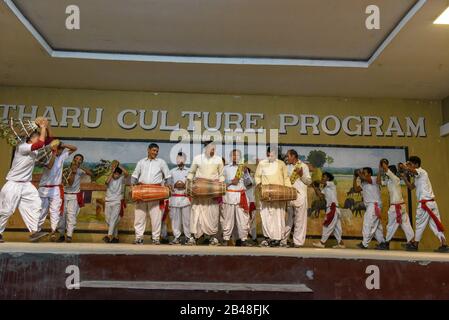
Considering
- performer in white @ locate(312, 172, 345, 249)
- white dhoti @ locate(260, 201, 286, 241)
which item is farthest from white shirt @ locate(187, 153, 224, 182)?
performer in white @ locate(312, 172, 345, 249)

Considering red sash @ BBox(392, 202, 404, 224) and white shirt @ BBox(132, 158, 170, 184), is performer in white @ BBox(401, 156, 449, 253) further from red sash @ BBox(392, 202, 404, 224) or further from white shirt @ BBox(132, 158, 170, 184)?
white shirt @ BBox(132, 158, 170, 184)

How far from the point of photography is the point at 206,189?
6.00 m

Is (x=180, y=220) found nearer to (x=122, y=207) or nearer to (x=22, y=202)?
(x=122, y=207)

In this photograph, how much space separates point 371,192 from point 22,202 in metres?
5.55

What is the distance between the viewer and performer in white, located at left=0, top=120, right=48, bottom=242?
17.3 ft

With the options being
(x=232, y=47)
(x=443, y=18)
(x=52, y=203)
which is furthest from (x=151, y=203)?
(x=443, y=18)

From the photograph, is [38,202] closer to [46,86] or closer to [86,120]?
[86,120]

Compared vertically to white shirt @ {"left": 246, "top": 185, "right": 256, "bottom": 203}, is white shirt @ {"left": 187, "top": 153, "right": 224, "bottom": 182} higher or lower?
higher

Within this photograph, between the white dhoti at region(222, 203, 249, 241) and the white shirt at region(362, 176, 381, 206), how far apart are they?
2.31m

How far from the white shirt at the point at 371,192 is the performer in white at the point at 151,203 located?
3492 mm

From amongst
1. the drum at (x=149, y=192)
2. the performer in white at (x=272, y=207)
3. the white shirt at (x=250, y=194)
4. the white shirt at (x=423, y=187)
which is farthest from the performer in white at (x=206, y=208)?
the white shirt at (x=423, y=187)
